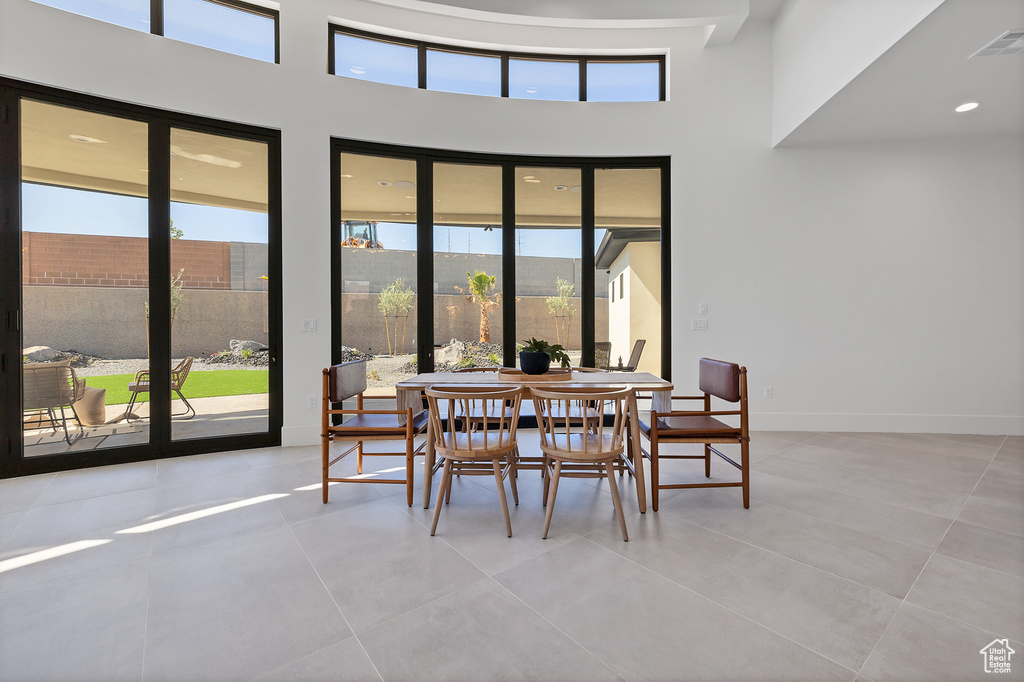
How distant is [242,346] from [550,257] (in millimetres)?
3152

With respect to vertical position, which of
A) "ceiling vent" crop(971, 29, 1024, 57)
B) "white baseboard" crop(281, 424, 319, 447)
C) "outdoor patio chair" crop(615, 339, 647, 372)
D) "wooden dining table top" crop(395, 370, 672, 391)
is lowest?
"white baseboard" crop(281, 424, 319, 447)

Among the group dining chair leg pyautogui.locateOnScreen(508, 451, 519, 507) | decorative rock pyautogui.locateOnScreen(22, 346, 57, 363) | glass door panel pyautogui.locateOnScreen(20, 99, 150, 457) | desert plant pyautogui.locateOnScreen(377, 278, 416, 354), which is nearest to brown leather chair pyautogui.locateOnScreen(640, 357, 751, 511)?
dining chair leg pyautogui.locateOnScreen(508, 451, 519, 507)

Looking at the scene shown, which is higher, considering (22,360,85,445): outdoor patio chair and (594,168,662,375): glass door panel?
(594,168,662,375): glass door panel

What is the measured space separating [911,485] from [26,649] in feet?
15.6

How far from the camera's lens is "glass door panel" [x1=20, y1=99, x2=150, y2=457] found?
348 centimetres

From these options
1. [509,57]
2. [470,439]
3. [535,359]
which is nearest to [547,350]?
[535,359]

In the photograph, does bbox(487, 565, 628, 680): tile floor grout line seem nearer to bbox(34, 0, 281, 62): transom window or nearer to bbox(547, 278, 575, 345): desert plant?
bbox(547, 278, 575, 345): desert plant

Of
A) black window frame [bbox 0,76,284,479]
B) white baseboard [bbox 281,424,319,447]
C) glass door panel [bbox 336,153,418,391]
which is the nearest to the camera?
black window frame [bbox 0,76,284,479]

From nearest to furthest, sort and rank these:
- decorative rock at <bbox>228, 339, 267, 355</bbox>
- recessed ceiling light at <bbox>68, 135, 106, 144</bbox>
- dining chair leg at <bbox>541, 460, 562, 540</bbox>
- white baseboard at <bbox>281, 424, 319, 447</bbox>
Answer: dining chair leg at <bbox>541, 460, 562, 540</bbox>
recessed ceiling light at <bbox>68, 135, 106, 144</bbox>
decorative rock at <bbox>228, 339, 267, 355</bbox>
white baseboard at <bbox>281, 424, 319, 447</bbox>

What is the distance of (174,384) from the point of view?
13.0ft

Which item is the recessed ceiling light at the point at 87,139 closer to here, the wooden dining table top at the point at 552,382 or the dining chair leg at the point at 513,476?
the wooden dining table top at the point at 552,382

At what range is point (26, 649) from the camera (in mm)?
1616

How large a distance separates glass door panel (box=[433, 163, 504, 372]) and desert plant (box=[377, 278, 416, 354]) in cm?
29

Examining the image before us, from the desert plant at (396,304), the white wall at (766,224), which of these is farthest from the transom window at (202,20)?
the desert plant at (396,304)
